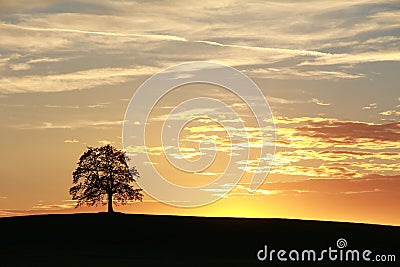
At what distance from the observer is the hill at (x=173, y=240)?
4653 cm

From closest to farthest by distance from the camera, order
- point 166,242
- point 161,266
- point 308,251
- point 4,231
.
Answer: point 161,266
point 308,251
point 166,242
point 4,231

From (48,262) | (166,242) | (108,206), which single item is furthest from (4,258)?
(108,206)

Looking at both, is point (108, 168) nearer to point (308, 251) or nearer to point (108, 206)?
point (108, 206)

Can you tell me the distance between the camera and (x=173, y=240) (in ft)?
194

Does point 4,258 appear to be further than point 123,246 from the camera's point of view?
No

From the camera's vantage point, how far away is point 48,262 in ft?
142

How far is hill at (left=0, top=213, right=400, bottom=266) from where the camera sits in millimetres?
46531

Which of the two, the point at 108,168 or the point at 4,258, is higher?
the point at 108,168

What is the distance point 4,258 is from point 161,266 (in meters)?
10.8

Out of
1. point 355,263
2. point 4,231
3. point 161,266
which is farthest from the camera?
point 4,231

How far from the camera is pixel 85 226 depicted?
6406 centimetres

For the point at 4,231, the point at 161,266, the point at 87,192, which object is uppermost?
the point at 87,192

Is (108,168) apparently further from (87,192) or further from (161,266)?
(161,266)

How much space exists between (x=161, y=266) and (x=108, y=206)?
31050 millimetres
